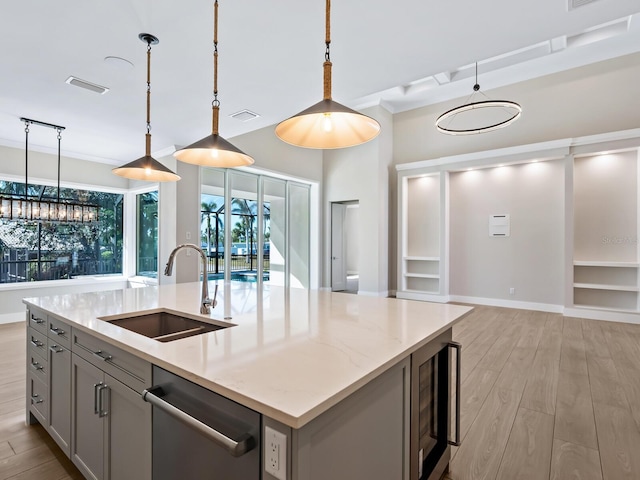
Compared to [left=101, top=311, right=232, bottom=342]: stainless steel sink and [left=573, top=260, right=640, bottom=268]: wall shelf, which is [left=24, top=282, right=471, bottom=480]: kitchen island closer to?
[left=101, top=311, right=232, bottom=342]: stainless steel sink

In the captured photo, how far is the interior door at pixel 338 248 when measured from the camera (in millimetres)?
8828

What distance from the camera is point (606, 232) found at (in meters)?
5.86

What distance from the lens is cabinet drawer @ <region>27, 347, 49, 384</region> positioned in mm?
2133

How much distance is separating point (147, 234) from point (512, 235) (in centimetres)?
708

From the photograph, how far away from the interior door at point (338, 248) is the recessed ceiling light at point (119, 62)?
6073mm

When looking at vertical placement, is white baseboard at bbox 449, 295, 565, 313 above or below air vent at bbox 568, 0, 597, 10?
below

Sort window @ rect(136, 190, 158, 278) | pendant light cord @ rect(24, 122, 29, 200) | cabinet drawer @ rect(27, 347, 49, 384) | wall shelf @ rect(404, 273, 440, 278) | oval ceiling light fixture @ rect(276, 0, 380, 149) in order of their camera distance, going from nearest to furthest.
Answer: oval ceiling light fixture @ rect(276, 0, 380, 149) → cabinet drawer @ rect(27, 347, 49, 384) → pendant light cord @ rect(24, 122, 29, 200) → window @ rect(136, 190, 158, 278) → wall shelf @ rect(404, 273, 440, 278)

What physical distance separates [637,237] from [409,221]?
3.98 meters

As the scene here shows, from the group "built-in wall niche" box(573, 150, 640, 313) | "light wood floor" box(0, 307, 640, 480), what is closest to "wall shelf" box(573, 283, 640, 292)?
"built-in wall niche" box(573, 150, 640, 313)

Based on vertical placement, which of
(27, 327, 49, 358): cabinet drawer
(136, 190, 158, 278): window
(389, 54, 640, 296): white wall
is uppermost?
(389, 54, 640, 296): white wall

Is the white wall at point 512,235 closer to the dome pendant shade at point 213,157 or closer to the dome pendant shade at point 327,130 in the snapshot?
the dome pendant shade at point 327,130

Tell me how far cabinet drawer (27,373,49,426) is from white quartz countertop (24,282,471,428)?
53cm

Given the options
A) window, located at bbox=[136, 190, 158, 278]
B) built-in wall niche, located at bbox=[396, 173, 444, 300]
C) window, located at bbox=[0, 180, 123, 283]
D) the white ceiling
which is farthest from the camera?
built-in wall niche, located at bbox=[396, 173, 444, 300]

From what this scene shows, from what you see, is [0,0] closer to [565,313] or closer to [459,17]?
[459,17]
